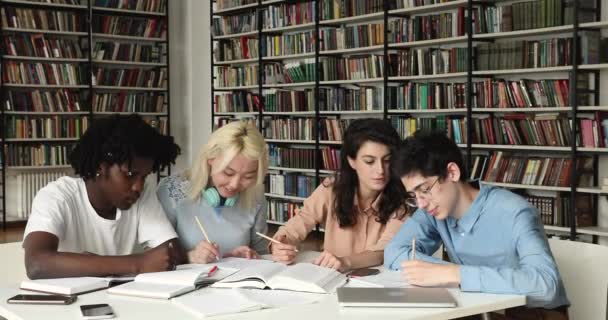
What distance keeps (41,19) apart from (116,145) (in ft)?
19.7

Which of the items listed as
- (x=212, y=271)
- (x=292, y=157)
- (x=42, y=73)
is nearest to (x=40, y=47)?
(x=42, y=73)

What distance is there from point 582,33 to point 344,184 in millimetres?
2969

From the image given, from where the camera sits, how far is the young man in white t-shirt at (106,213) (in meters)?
2.26

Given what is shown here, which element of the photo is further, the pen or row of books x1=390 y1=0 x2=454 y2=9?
row of books x1=390 y1=0 x2=454 y2=9

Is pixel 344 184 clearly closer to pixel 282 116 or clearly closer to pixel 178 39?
pixel 282 116

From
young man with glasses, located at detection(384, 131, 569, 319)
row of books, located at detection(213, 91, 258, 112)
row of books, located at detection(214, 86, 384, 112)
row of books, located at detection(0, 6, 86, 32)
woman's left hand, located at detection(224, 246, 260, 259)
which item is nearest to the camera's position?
young man with glasses, located at detection(384, 131, 569, 319)

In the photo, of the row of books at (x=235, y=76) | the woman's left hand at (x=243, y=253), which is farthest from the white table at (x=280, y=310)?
the row of books at (x=235, y=76)

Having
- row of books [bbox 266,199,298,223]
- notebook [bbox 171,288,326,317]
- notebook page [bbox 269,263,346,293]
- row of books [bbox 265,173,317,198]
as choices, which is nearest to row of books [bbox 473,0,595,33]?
row of books [bbox 265,173,317,198]

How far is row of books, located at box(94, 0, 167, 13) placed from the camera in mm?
8320

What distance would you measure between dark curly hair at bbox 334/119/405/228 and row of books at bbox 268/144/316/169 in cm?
419

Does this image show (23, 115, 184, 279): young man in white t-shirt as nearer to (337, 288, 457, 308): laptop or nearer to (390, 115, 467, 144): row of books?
(337, 288, 457, 308): laptop

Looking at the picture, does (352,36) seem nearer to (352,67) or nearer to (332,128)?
(352,67)

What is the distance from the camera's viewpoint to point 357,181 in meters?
3.04

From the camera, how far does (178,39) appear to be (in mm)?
9008
